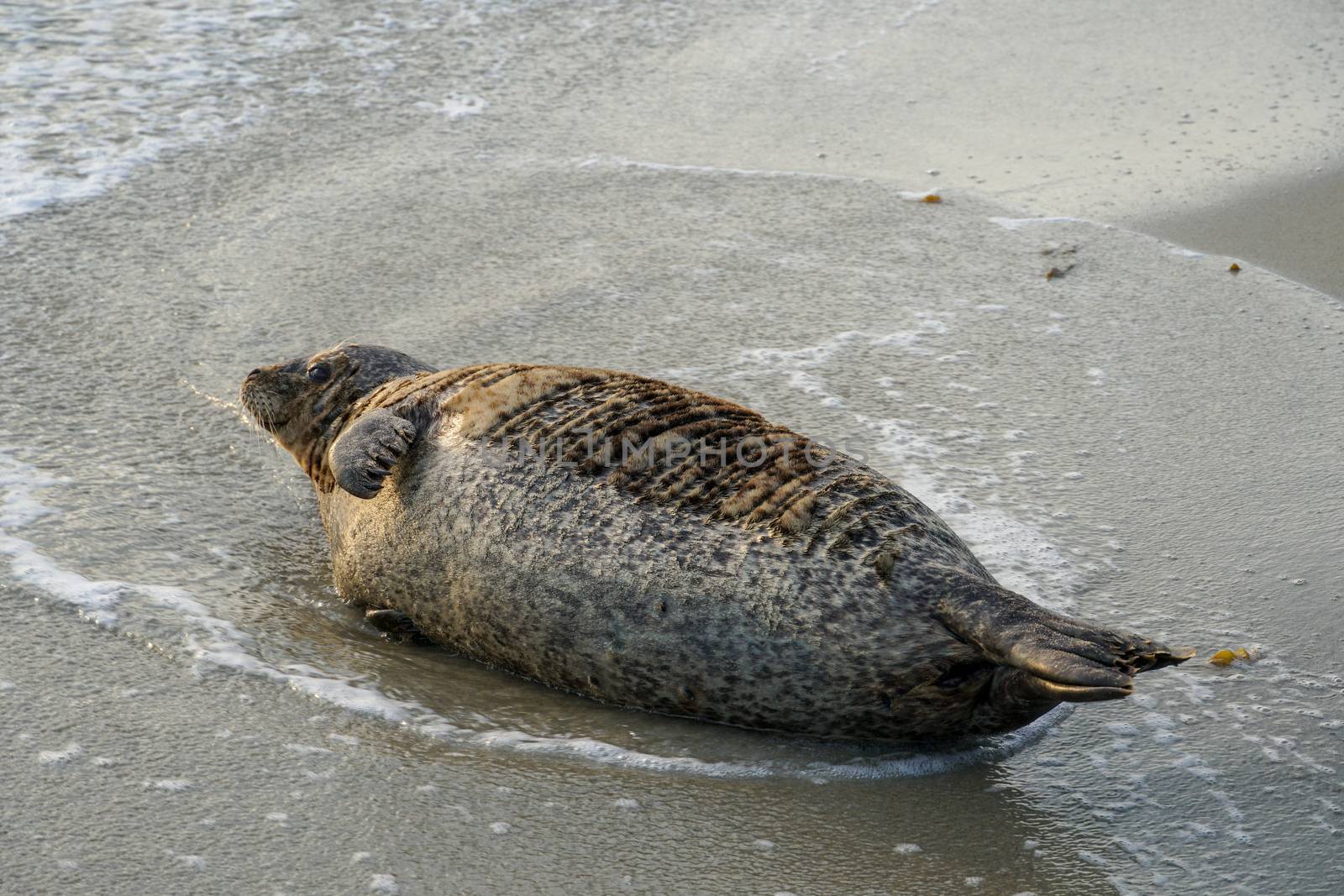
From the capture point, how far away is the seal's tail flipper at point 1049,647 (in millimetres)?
3014

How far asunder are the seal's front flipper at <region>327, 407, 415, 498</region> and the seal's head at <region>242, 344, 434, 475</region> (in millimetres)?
642

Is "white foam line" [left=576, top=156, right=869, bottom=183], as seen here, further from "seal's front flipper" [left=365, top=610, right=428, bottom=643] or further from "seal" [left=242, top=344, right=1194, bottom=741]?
"seal's front flipper" [left=365, top=610, right=428, bottom=643]

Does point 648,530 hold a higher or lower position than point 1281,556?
higher

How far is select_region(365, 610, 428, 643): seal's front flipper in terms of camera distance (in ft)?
12.8

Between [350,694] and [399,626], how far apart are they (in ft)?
1.20

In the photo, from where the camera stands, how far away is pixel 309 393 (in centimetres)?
470

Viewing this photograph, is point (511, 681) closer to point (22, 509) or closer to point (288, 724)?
point (288, 724)

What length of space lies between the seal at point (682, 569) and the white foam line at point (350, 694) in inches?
3.8

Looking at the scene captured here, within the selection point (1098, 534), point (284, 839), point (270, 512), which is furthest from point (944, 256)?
point (284, 839)

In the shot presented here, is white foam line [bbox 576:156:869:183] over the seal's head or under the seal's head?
over

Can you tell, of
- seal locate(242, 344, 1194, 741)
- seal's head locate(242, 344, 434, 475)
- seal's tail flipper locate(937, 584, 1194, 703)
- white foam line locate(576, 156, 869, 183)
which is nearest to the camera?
seal's tail flipper locate(937, 584, 1194, 703)

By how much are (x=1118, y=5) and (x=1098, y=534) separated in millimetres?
6126

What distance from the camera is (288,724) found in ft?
11.2

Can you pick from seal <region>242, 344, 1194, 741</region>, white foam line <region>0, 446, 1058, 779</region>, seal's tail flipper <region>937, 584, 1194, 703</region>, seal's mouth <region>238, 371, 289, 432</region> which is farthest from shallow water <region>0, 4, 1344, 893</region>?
seal's tail flipper <region>937, 584, 1194, 703</region>
